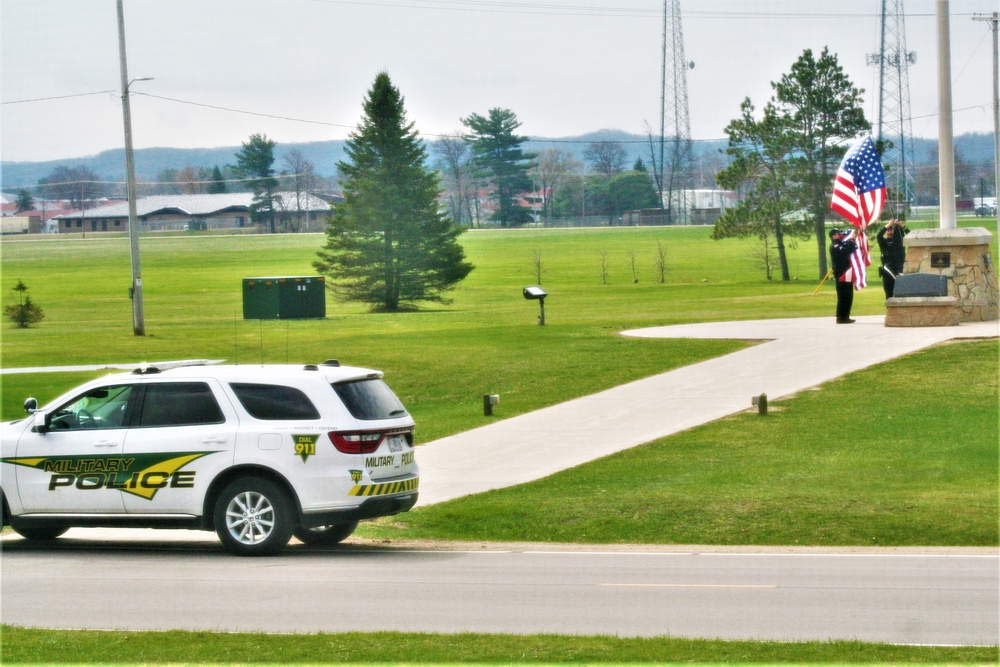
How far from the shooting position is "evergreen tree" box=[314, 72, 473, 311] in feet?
193

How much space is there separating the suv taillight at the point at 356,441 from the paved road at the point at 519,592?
1.07 m

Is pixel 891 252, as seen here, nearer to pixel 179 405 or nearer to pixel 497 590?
pixel 179 405

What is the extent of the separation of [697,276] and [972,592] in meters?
73.4

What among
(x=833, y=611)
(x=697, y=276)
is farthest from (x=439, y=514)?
(x=697, y=276)

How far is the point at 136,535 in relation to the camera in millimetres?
14133

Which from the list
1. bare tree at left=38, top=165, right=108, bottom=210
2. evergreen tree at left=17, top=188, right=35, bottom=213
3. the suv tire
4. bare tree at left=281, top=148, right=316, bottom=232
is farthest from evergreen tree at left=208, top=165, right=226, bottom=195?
the suv tire

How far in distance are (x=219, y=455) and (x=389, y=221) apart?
4718 centimetres

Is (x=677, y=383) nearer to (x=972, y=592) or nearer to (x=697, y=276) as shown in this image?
(x=972, y=592)

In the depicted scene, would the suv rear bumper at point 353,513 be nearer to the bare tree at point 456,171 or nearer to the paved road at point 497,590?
the paved road at point 497,590

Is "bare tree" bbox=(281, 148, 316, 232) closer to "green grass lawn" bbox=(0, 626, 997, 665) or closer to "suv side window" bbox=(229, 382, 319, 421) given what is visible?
"suv side window" bbox=(229, 382, 319, 421)

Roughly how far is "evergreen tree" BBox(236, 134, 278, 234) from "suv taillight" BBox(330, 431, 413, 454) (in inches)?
5009

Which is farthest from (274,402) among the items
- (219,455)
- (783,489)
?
(783,489)

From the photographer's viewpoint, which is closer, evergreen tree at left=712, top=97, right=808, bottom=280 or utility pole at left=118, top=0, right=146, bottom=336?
utility pole at left=118, top=0, right=146, bottom=336

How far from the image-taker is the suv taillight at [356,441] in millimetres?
11922
